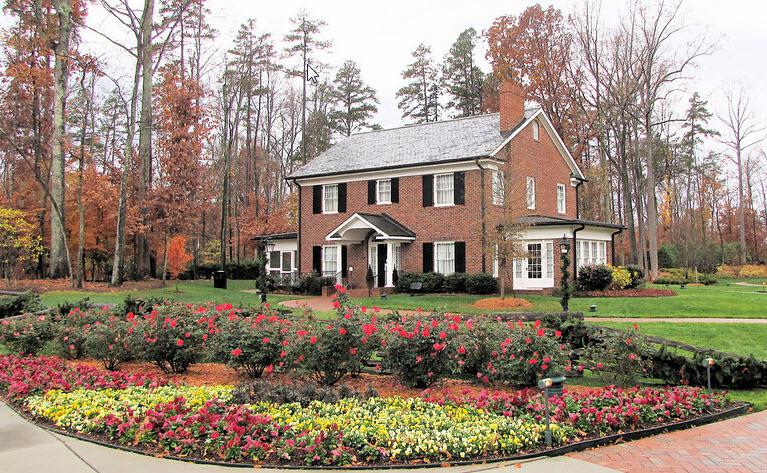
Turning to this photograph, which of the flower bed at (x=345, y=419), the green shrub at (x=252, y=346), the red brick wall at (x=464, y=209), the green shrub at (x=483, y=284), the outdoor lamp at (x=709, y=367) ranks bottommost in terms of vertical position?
the flower bed at (x=345, y=419)

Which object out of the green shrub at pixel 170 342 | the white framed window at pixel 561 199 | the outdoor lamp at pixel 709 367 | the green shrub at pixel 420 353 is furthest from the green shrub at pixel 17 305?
the white framed window at pixel 561 199

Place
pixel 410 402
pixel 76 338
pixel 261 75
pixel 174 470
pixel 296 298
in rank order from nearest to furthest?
pixel 174 470 < pixel 410 402 < pixel 76 338 < pixel 296 298 < pixel 261 75

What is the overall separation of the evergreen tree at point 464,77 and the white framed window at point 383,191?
67.2ft

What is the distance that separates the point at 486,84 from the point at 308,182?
18.2 meters

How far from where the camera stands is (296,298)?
76.8 feet

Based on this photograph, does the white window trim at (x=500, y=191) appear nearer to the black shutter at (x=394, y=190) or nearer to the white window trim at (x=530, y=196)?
the white window trim at (x=530, y=196)

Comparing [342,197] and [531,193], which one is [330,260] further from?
[531,193]

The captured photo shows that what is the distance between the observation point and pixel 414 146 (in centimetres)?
2620

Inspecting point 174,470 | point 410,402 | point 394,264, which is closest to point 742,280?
point 394,264

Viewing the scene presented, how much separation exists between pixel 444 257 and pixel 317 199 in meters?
7.71

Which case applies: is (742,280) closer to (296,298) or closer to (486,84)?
(486,84)

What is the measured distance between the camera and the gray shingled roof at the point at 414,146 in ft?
78.5

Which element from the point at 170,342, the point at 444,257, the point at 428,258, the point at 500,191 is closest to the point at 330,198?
the point at 428,258

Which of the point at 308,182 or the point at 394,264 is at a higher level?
the point at 308,182
